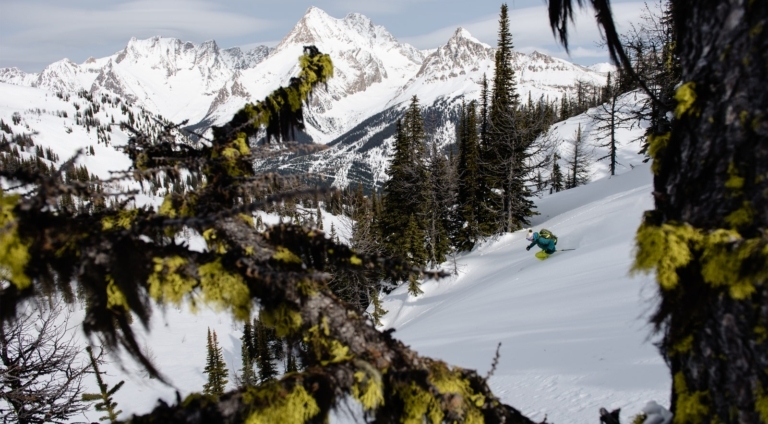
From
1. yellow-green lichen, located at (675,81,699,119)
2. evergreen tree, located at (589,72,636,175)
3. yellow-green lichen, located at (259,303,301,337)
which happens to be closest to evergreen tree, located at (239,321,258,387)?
yellow-green lichen, located at (259,303,301,337)

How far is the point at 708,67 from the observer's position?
151cm

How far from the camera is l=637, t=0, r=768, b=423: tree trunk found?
1385 mm

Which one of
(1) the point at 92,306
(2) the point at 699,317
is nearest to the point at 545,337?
(2) the point at 699,317

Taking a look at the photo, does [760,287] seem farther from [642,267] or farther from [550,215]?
[550,215]

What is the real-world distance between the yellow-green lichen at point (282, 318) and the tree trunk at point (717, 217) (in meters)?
1.42

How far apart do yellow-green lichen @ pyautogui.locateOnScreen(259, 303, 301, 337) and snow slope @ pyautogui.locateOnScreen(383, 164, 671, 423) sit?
1.35 m

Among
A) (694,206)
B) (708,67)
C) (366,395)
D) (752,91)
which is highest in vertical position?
(708,67)

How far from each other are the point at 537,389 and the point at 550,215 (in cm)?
2479

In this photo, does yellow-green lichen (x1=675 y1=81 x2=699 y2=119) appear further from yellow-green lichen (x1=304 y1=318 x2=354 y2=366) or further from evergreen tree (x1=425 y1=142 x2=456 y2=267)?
evergreen tree (x1=425 y1=142 x2=456 y2=267)

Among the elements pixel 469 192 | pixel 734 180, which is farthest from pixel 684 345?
pixel 469 192

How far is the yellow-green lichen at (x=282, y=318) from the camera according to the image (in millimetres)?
1833

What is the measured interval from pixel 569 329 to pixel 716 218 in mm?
6869

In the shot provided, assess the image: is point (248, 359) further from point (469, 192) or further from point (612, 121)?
point (612, 121)

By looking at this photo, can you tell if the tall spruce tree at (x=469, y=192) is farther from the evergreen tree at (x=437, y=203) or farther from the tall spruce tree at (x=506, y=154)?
the evergreen tree at (x=437, y=203)
